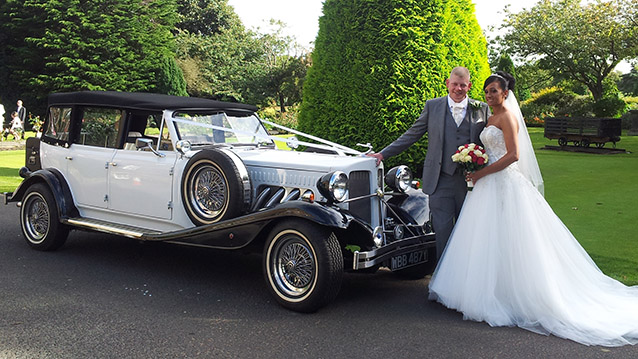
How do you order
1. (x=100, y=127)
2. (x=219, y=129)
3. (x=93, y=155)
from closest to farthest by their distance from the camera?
(x=219, y=129), (x=93, y=155), (x=100, y=127)

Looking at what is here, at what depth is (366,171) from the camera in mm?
5695

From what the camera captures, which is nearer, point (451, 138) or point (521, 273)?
point (521, 273)

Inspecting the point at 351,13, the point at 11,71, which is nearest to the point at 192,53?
the point at 11,71

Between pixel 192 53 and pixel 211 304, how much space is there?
141ft

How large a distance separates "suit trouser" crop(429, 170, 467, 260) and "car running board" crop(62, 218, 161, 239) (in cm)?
292

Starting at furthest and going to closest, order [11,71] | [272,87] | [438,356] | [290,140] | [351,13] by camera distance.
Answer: [272,87], [11,71], [351,13], [290,140], [438,356]

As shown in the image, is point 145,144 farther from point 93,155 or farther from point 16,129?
point 16,129

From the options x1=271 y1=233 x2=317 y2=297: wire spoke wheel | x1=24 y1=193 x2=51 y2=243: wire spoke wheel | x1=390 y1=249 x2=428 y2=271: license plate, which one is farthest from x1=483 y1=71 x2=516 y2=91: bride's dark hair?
x1=24 y1=193 x2=51 y2=243: wire spoke wheel

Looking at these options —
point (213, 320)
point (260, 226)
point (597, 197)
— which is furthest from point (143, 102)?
point (597, 197)

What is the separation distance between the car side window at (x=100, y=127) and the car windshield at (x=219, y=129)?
34.8 inches

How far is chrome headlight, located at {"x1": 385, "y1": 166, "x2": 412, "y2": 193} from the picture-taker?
607cm

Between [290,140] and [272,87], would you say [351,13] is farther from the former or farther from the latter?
[272,87]

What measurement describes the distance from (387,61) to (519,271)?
478cm

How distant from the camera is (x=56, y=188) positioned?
22.8 feet
